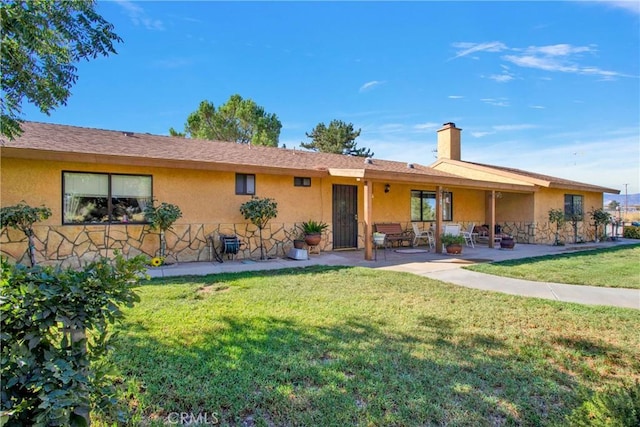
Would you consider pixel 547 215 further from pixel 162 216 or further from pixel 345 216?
pixel 162 216

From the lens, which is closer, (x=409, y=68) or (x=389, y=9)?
(x=389, y=9)

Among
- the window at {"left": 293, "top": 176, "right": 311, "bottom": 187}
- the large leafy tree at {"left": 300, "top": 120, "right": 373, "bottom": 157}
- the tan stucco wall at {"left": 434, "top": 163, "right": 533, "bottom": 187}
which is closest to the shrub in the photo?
the tan stucco wall at {"left": 434, "top": 163, "right": 533, "bottom": 187}

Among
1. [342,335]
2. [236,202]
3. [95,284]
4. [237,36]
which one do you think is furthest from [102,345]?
[237,36]

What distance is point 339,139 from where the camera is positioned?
102 feet

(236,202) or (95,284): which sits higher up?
(236,202)

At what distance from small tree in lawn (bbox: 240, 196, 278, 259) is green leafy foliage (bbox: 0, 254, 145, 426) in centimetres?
736

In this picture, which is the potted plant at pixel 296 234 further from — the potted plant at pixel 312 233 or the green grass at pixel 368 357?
the green grass at pixel 368 357

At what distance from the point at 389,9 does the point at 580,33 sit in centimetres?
563

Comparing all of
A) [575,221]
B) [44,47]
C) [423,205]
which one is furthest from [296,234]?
[575,221]

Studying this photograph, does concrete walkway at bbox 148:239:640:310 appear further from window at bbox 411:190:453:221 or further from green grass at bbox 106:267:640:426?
window at bbox 411:190:453:221

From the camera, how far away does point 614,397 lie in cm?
222

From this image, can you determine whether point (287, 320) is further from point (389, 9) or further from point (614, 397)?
point (389, 9)

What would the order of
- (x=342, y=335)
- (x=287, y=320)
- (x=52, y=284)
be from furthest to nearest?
(x=287, y=320) → (x=342, y=335) → (x=52, y=284)

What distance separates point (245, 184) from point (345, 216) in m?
3.80
